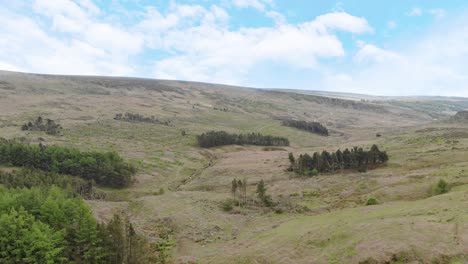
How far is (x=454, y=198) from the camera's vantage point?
5012cm

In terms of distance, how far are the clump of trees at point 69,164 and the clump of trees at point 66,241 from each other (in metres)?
50.4

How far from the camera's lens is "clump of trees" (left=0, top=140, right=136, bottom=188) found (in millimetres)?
102625

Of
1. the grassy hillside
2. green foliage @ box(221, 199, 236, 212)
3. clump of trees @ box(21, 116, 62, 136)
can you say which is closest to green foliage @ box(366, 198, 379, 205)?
the grassy hillside

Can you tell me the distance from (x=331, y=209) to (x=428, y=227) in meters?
24.5

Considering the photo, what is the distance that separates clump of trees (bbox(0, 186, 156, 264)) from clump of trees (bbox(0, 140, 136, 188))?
5035cm

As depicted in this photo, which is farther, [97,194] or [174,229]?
[97,194]

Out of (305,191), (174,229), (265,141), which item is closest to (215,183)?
(305,191)

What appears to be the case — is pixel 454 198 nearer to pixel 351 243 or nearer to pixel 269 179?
pixel 351 243

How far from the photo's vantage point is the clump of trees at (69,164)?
102625mm

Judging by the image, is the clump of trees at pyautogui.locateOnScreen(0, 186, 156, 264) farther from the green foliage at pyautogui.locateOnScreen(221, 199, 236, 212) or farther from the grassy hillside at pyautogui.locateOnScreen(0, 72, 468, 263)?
the green foliage at pyautogui.locateOnScreen(221, 199, 236, 212)

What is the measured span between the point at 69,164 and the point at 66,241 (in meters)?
60.7

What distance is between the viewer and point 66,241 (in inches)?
1865

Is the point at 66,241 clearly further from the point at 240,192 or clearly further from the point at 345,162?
the point at 345,162

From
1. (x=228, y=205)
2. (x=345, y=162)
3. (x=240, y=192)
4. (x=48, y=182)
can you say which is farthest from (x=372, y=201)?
(x=48, y=182)
